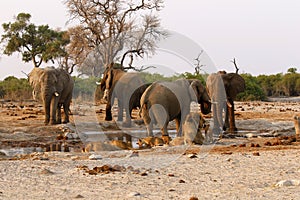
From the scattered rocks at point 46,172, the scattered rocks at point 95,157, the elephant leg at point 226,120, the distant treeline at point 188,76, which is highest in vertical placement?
the distant treeline at point 188,76

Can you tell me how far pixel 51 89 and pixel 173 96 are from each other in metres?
7.02

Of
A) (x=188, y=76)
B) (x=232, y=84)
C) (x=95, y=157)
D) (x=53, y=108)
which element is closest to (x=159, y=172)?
(x=95, y=157)

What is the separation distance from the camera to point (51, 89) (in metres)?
21.8

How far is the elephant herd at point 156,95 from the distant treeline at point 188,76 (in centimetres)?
129

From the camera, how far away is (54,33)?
55.3 m

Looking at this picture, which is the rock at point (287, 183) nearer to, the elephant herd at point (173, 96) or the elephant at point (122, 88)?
the elephant herd at point (173, 96)

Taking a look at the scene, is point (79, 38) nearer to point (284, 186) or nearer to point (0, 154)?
point (0, 154)

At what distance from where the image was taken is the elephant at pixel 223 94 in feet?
62.9

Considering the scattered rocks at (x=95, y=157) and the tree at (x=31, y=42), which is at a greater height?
the tree at (x=31, y=42)

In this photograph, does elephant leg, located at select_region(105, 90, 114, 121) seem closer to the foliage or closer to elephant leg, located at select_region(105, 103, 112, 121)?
elephant leg, located at select_region(105, 103, 112, 121)

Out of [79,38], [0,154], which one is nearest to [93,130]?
[0,154]

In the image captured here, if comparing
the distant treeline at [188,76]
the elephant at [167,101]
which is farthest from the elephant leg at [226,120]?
the elephant at [167,101]

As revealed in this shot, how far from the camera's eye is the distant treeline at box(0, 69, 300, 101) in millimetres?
33188

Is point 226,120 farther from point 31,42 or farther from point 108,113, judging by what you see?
point 31,42
